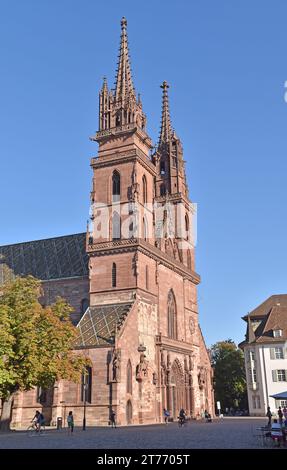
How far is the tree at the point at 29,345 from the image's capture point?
3300 centimetres

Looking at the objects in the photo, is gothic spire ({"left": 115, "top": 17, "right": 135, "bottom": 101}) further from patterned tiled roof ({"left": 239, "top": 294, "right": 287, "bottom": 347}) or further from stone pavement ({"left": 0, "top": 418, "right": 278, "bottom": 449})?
stone pavement ({"left": 0, "top": 418, "right": 278, "bottom": 449})

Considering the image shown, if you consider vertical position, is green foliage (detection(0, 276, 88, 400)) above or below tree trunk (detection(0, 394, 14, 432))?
above

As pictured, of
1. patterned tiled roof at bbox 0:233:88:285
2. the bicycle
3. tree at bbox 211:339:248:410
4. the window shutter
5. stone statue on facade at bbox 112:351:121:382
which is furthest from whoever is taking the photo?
tree at bbox 211:339:248:410

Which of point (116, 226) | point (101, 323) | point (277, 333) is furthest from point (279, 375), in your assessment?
point (101, 323)

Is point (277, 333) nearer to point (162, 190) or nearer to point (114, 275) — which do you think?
point (162, 190)

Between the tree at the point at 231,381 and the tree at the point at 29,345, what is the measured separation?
53853mm

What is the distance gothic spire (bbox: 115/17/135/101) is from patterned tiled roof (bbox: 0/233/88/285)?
15.3 meters

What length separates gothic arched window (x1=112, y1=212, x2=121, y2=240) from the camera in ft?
165

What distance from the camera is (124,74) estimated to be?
188ft

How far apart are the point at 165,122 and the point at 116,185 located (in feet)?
83.7

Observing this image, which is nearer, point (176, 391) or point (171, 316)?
point (176, 391)

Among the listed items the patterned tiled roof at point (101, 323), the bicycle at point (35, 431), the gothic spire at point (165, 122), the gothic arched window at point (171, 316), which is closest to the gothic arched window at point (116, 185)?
the patterned tiled roof at point (101, 323)

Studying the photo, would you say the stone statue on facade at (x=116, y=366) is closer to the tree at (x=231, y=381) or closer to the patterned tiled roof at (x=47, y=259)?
the patterned tiled roof at (x=47, y=259)

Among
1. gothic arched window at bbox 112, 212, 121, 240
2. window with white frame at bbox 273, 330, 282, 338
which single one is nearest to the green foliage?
gothic arched window at bbox 112, 212, 121, 240
